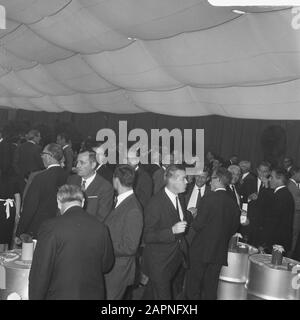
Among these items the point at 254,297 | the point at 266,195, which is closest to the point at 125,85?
the point at 266,195

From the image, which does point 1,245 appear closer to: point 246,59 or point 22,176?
point 22,176

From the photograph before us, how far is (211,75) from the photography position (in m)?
5.31

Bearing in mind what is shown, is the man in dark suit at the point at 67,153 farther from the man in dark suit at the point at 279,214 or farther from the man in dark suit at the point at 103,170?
the man in dark suit at the point at 279,214

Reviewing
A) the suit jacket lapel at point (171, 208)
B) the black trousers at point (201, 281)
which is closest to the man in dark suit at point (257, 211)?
the black trousers at point (201, 281)

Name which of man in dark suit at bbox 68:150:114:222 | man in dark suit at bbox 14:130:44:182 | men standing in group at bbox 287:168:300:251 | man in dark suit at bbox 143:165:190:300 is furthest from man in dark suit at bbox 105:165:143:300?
men standing in group at bbox 287:168:300:251

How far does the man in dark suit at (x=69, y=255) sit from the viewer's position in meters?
2.46

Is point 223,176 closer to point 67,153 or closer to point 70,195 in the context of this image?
point 70,195

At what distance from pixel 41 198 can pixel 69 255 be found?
1708mm

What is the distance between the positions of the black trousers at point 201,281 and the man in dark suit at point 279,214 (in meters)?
0.94

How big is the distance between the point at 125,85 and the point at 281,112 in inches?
95.6

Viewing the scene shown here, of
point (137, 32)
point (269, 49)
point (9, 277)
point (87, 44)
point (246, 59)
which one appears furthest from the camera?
point (87, 44)

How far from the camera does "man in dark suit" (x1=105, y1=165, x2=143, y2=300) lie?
3207 millimetres

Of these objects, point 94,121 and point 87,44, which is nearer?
point 87,44

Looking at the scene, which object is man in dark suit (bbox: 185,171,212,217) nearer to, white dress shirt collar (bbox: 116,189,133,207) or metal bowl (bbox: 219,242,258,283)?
metal bowl (bbox: 219,242,258,283)
